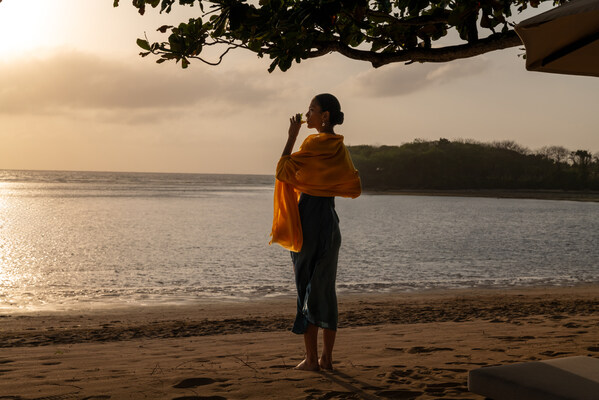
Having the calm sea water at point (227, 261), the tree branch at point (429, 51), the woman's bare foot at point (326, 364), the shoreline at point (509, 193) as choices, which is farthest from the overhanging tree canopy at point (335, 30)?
the shoreline at point (509, 193)

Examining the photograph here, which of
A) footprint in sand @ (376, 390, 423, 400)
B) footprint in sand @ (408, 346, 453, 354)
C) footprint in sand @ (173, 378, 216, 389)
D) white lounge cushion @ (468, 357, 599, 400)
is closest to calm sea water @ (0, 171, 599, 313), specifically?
footprint in sand @ (408, 346, 453, 354)

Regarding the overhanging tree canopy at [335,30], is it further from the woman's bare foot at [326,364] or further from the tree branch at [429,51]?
the woman's bare foot at [326,364]

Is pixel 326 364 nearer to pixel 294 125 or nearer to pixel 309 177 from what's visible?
pixel 309 177

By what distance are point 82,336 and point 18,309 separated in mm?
3239

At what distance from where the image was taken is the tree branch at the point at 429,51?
5.16 meters

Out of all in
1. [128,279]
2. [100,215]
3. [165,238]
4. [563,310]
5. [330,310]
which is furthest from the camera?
[100,215]

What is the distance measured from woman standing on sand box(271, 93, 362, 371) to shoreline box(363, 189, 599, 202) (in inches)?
3233

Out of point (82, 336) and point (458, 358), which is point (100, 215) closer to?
point (82, 336)

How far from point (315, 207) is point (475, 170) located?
110m

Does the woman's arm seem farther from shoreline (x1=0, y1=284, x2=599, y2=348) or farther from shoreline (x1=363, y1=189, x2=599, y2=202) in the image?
shoreline (x1=363, y1=189, x2=599, y2=202)

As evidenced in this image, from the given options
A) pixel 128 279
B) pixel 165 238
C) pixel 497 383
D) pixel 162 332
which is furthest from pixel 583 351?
pixel 165 238

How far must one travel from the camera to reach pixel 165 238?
22219mm

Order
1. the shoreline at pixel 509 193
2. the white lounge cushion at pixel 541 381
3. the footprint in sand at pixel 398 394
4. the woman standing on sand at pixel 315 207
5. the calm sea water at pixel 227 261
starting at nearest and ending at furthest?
the white lounge cushion at pixel 541 381, the footprint in sand at pixel 398 394, the woman standing on sand at pixel 315 207, the calm sea water at pixel 227 261, the shoreline at pixel 509 193

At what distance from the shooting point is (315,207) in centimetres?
427
